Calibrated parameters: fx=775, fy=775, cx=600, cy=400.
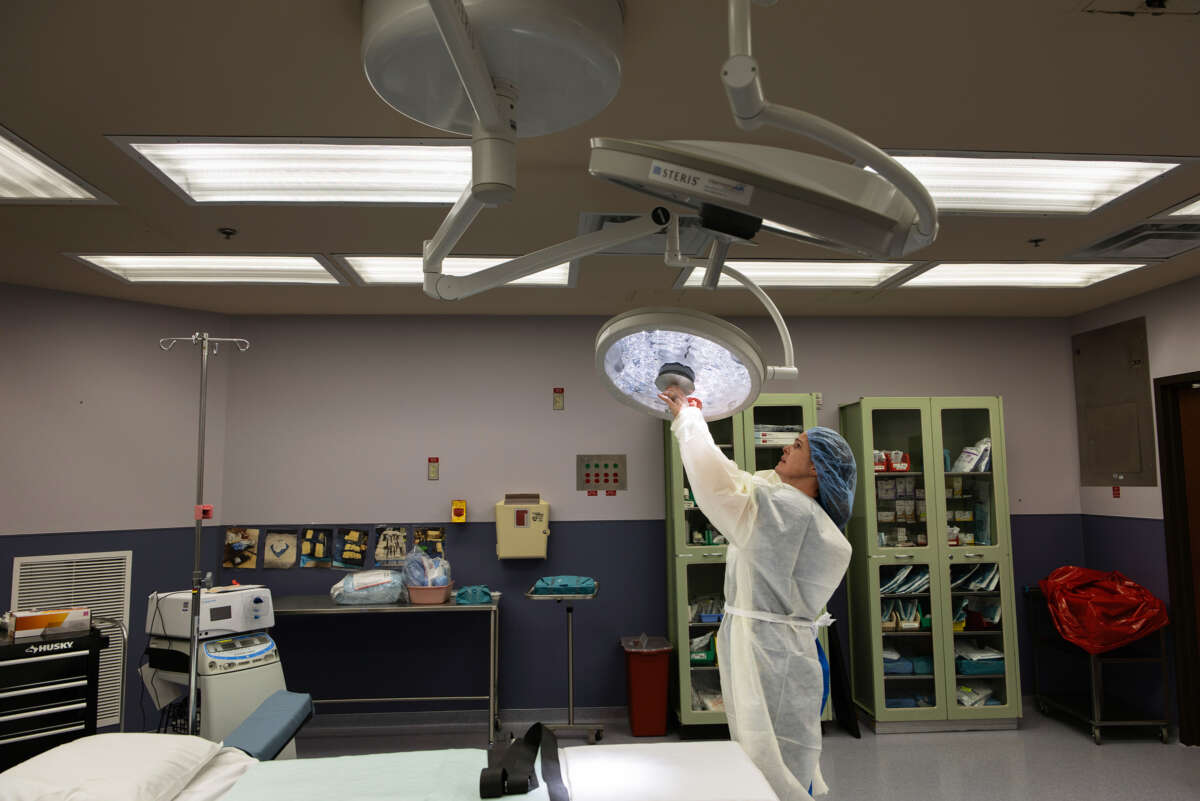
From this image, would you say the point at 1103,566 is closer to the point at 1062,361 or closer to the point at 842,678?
the point at 1062,361

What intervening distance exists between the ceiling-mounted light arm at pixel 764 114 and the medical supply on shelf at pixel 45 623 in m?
3.49

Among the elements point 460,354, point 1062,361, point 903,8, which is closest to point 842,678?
point 1062,361

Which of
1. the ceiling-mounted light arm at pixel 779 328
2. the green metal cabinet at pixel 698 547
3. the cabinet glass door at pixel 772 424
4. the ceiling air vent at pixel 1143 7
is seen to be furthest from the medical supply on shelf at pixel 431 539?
the ceiling air vent at pixel 1143 7

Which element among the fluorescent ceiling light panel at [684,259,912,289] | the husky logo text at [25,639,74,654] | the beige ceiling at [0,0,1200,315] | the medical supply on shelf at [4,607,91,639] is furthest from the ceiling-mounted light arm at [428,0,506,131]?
the medical supply on shelf at [4,607,91,639]

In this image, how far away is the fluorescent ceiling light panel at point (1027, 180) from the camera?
254 cm

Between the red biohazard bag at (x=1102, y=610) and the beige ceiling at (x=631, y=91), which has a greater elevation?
the beige ceiling at (x=631, y=91)

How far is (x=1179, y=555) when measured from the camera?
4.11 meters

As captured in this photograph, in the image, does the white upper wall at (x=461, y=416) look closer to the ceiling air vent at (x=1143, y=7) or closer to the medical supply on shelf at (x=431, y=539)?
the medical supply on shelf at (x=431, y=539)

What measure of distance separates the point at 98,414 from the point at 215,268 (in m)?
1.18

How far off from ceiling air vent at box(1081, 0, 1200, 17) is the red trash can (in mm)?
3512

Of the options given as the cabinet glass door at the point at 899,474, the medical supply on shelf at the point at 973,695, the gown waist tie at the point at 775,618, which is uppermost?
the cabinet glass door at the point at 899,474

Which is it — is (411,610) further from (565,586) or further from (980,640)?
(980,640)

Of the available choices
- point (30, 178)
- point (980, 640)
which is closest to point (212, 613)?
point (30, 178)

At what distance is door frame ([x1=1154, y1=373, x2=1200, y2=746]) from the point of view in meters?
4.04
